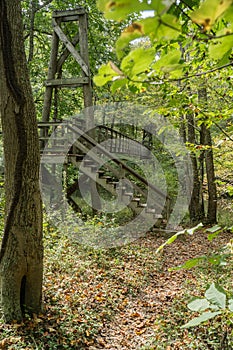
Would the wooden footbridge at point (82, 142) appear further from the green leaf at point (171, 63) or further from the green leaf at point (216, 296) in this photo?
the green leaf at point (171, 63)

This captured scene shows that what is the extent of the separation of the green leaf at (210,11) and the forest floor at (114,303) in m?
2.59

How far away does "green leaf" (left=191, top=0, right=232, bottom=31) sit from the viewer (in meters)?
0.45

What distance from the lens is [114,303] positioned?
4801mm

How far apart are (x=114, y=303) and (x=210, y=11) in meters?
4.89

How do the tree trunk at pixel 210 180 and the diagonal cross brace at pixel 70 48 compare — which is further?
the tree trunk at pixel 210 180

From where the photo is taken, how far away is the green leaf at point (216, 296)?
92cm

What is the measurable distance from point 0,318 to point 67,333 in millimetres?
811

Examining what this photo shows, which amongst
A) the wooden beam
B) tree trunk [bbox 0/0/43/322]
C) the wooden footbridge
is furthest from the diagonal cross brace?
tree trunk [bbox 0/0/43/322]

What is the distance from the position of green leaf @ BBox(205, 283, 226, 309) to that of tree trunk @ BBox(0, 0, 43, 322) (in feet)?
9.45

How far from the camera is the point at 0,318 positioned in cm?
364

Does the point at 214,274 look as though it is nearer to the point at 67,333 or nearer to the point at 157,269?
the point at 157,269

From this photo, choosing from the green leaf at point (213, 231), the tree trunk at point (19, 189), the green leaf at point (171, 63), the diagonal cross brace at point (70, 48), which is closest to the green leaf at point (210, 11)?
the green leaf at point (171, 63)

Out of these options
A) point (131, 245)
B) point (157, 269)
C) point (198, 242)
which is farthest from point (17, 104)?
point (198, 242)

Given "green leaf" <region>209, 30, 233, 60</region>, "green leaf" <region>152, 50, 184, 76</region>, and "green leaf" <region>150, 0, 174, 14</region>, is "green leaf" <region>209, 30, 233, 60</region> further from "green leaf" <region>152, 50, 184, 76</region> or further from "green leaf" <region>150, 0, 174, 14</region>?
"green leaf" <region>150, 0, 174, 14</region>
